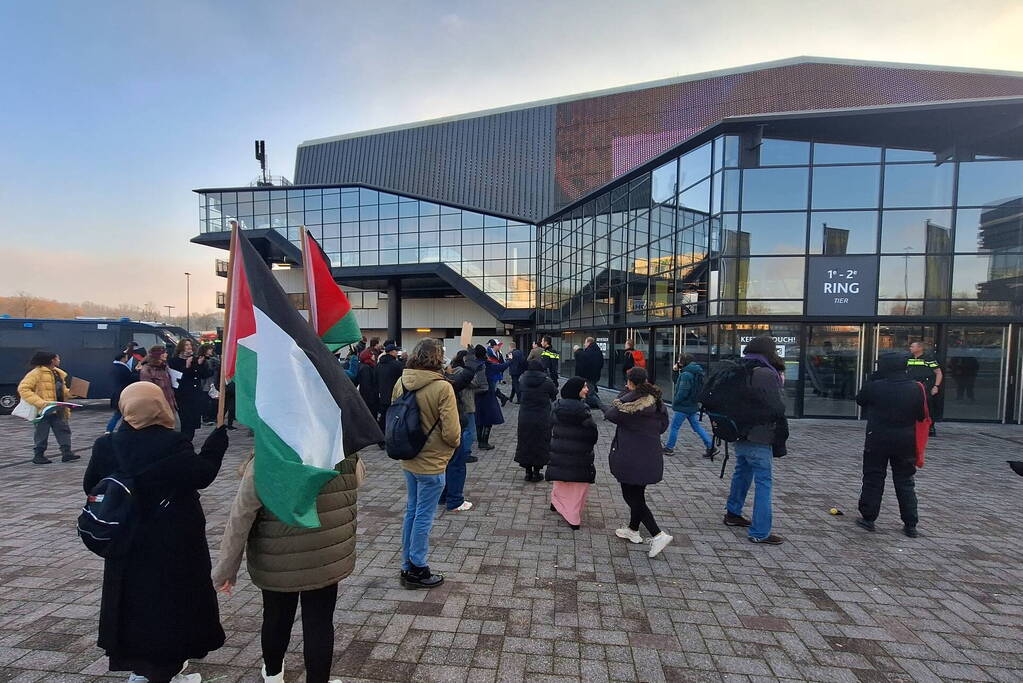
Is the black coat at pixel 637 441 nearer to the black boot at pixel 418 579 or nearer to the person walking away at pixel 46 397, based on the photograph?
the black boot at pixel 418 579

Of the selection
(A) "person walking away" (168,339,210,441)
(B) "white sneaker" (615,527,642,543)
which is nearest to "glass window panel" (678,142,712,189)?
(B) "white sneaker" (615,527,642,543)

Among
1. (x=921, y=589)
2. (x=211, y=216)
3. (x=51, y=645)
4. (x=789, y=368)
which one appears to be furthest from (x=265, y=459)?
(x=211, y=216)

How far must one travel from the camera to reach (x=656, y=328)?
14.9 meters

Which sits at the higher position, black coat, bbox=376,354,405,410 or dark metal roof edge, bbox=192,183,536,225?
dark metal roof edge, bbox=192,183,536,225

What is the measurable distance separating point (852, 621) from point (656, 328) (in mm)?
12027

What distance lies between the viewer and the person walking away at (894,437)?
4.68 meters

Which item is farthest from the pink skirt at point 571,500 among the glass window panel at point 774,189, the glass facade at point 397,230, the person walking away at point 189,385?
the glass facade at point 397,230

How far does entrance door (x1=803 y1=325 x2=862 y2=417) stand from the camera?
462 inches

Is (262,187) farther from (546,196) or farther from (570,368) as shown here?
(570,368)

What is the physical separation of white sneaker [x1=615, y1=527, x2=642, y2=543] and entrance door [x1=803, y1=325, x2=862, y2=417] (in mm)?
9397

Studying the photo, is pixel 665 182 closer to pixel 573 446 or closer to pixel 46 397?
pixel 573 446

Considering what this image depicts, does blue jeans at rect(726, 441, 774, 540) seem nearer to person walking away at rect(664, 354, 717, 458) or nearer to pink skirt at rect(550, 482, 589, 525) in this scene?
pink skirt at rect(550, 482, 589, 525)

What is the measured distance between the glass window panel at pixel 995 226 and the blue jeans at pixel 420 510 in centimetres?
1460

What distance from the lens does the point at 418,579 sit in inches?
144
